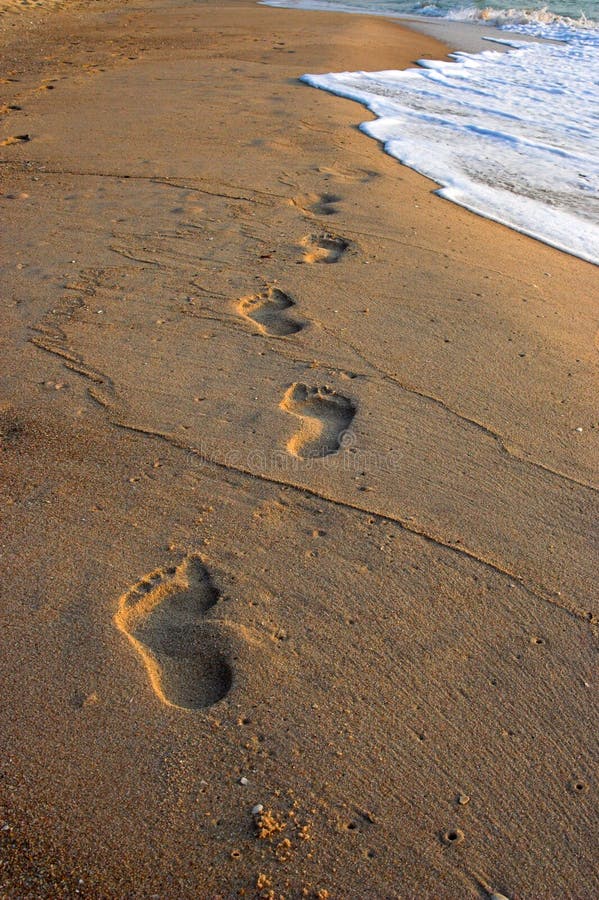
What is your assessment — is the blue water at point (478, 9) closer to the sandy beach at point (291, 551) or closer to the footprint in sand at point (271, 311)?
the sandy beach at point (291, 551)

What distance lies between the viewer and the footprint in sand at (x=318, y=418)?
2.75 m

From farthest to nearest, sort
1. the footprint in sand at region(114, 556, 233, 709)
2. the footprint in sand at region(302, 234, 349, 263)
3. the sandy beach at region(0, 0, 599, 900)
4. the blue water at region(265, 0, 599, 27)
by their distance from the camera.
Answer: the blue water at region(265, 0, 599, 27) → the footprint in sand at region(302, 234, 349, 263) → the footprint in sand at region(114, 556, 233, 709) → the sandy beach at region(0, 0, 599, 900)

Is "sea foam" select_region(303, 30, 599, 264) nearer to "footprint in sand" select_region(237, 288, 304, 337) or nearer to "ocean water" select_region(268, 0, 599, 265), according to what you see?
"ocean water" select_region(268, 0, 599, 265)

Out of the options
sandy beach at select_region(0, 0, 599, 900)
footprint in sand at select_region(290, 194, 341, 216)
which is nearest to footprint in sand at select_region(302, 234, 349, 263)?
sandy beach at select_region(0, 0, 599, 900)

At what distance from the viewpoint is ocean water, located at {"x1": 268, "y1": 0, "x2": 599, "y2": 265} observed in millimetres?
5277

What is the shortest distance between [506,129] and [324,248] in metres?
4.14

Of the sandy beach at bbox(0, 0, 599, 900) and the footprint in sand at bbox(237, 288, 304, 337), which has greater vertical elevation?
the footprint in sand at bbox(237, 288, 304, 337)

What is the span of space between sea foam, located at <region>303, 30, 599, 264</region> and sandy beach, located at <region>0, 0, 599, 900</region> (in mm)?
712

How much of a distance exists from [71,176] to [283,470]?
3.31 m

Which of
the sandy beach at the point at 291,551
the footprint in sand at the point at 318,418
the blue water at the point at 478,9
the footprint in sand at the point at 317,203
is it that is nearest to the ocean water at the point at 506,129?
the sandy beach at the point at 291,551

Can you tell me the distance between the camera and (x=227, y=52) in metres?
9.52

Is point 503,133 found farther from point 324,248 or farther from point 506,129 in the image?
point 324,248

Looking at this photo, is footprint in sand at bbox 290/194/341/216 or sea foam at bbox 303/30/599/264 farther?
sea foam at bbox 303/30/599/264

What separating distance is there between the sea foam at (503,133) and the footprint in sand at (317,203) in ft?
3.04
